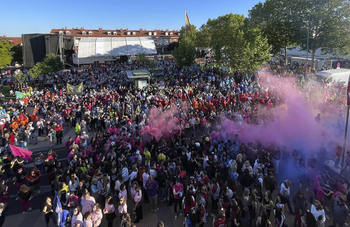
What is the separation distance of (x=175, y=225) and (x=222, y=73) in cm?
2447

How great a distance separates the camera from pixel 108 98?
19.1 meters

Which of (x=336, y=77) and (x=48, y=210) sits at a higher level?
(x=336, y=77)

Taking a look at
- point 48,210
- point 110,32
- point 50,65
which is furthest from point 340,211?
point 110,32

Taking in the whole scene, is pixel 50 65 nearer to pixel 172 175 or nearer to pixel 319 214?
pixel 172 175

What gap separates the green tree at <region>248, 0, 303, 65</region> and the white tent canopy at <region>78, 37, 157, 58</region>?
26.8 m

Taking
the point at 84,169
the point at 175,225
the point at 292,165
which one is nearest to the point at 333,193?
the point at 292,165

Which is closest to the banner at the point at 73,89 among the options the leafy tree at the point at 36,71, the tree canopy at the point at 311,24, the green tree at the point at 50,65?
the leafy tree at the point at 36,71

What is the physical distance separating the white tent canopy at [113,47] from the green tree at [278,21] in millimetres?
26754

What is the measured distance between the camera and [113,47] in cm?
5656

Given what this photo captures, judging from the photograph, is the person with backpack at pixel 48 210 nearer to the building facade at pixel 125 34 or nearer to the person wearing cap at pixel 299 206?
the person wearing cap at pixel 299 206

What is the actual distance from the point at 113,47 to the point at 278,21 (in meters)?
37.3

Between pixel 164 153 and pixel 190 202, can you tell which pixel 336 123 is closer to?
pixel 164 153

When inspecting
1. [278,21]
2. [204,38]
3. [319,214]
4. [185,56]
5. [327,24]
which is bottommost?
[319,214]

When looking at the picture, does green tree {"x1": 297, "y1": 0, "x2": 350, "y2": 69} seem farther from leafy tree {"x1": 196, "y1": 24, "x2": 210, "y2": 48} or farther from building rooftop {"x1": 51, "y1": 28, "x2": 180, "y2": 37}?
building rooftop {"x1": 51, "y1": 28, "x2": 180, "y2": 37}
